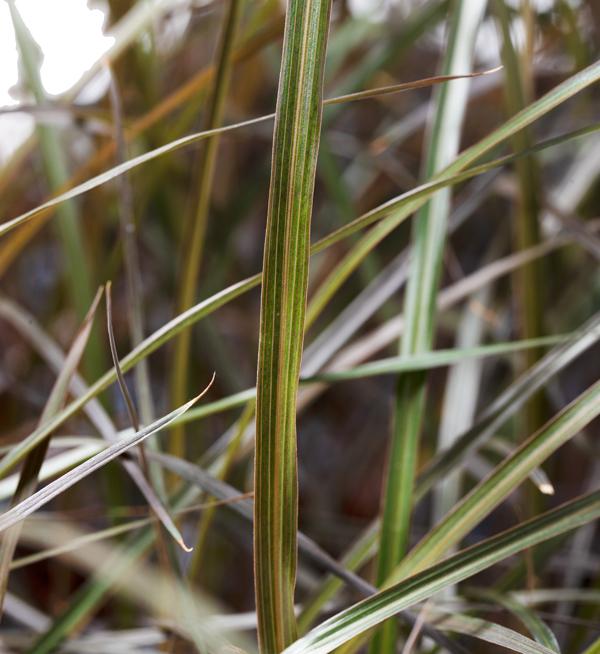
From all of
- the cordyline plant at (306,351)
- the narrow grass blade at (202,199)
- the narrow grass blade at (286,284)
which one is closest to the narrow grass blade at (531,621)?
the cordyline plant at (306,351)

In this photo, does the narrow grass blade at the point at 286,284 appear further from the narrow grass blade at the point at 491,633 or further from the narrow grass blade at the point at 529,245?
the narrow grass blade at the point at 529,245

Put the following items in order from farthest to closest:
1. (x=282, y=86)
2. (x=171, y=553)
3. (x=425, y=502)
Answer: (x=425, y=502)
(x=171, y=553)
(x=282, y=86)

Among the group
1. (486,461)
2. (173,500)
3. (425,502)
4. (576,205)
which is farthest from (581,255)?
(173,500)

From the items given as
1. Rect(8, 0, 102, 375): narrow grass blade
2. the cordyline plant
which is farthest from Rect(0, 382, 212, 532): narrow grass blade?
Rect(8, 0, 102, 375): narrow grass blade

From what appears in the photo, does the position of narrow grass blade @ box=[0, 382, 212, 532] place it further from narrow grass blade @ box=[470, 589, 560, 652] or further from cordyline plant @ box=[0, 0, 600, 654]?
narrow grass blade @ box=[470, 589, 560, 652]

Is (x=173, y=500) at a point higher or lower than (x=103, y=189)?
lower

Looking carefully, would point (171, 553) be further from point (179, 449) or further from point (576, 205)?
point (576, 205)

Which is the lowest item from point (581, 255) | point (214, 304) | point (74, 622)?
point (74, 622)
